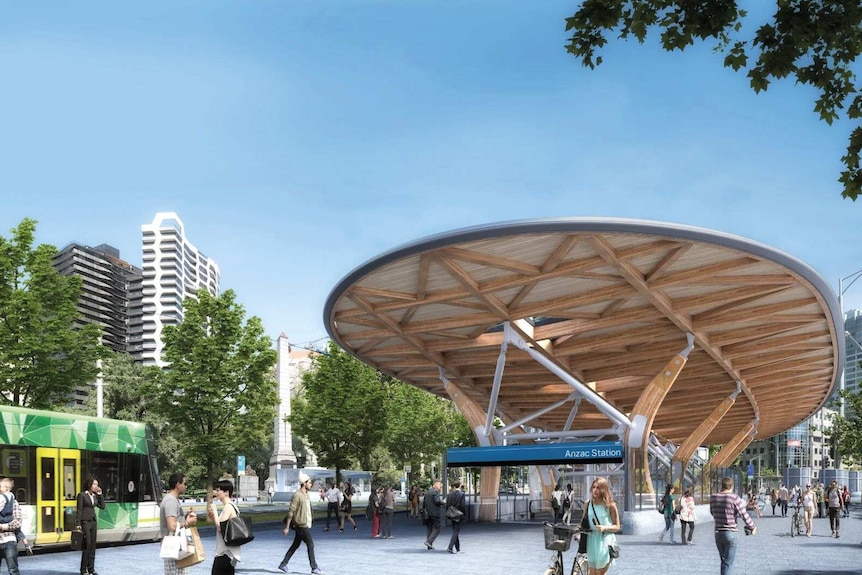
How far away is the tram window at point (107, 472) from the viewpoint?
23.4 m

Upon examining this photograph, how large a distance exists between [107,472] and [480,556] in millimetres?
9995

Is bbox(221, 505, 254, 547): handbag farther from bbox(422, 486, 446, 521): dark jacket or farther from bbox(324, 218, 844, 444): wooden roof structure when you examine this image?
bbox(422, 486, 446, 521): dark jacket

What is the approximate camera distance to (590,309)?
29156mm

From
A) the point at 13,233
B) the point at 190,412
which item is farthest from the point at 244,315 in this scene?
the point at 13,233

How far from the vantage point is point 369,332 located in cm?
3194

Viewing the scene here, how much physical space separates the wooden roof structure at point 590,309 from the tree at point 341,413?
30.6ft

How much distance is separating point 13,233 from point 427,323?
15.7 m

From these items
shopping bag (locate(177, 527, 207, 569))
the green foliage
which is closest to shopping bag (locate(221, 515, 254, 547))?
shopping bag (locate(177, 527, 207, 569))

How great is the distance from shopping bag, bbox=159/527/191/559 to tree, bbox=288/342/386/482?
3956 cm

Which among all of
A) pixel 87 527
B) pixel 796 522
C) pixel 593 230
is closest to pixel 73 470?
pixel 87 527

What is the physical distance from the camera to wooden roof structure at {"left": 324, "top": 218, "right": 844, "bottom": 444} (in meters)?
21.8

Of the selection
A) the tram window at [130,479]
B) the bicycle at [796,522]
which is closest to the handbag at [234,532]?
the tram window at [130,479]

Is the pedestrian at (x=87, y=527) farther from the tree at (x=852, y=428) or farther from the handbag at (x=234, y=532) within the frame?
the tree at (x=852, y=428)

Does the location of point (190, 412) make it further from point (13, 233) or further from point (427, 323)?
point (427, 323)
